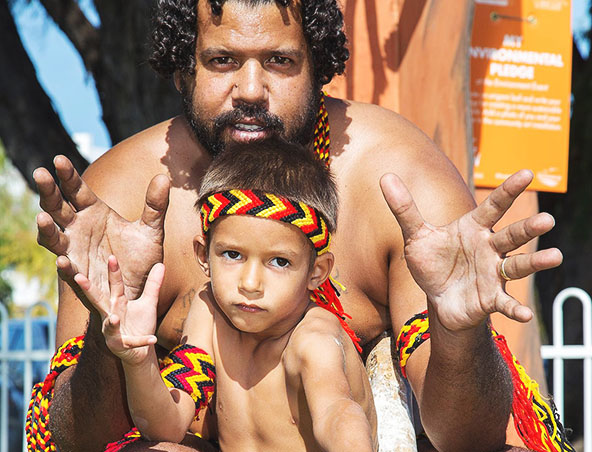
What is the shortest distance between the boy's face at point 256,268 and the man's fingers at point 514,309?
59 cm

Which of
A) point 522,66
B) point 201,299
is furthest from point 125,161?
point 522,66

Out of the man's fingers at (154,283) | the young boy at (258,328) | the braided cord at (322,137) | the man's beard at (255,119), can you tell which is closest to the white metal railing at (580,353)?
the braided cord at (322,137)

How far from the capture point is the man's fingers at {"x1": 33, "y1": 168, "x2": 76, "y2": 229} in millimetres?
2187

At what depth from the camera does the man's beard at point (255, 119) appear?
2850mm

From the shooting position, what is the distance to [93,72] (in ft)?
22.0

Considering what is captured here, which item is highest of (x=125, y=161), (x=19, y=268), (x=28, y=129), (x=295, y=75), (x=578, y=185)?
(x=295, y=75)

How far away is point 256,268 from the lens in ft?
7.59

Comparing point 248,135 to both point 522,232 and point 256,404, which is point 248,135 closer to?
point 256,404

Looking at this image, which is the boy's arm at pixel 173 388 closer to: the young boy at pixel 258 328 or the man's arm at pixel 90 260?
the young boy at pixel 258 328

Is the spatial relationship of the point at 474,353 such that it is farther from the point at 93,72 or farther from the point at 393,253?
the point at 93,72

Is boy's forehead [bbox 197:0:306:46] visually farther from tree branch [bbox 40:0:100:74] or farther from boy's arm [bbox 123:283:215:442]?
tree branch [bbox 40:0:100:74]

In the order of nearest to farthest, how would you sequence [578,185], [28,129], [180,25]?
[180,25]
[28,129]
[578,185]

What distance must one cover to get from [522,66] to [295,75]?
2.21m

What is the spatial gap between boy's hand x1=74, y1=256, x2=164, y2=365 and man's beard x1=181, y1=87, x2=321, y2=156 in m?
0.76
